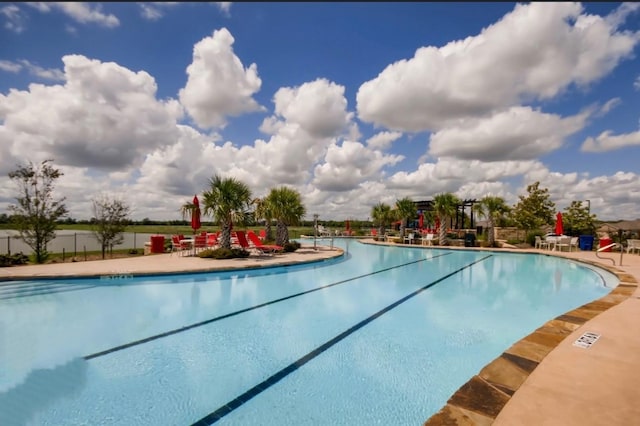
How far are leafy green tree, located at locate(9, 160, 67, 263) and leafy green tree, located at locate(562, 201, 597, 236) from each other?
33.3 m

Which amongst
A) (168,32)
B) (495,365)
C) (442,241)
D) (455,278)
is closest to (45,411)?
(495,365)

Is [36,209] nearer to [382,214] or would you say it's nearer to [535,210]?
[382,214]

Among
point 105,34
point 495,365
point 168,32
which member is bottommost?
point 495,365

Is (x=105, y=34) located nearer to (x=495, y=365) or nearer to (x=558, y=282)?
(x=495, y=365)

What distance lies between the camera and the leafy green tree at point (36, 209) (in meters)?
11.7

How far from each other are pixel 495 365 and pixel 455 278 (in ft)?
28.0

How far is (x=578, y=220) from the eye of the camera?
2445 centimetres

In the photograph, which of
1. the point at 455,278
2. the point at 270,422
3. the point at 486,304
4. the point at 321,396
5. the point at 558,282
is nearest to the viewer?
the point at 270,422

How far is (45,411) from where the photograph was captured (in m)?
3.30

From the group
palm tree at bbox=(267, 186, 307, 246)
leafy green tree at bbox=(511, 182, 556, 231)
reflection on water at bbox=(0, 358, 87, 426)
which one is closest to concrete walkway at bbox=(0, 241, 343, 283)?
palm tree at bbox=(267, 186, 307, 246)

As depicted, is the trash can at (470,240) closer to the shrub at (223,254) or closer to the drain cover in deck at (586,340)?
the shrub at (223,254)

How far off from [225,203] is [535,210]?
2750 cm

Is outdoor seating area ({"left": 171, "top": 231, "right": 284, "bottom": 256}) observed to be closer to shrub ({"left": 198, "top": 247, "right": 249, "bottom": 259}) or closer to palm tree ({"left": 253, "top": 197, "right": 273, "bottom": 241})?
shrub ({"left": 198, "top": 247, "right": 249, "bottom": 259})

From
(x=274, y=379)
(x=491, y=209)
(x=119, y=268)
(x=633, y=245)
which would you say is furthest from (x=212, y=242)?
(x=633, y=245)
